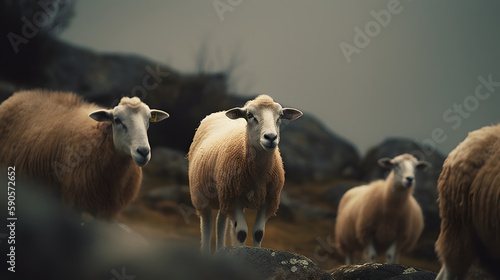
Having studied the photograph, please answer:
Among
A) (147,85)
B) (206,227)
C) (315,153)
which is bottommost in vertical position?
(315,153)

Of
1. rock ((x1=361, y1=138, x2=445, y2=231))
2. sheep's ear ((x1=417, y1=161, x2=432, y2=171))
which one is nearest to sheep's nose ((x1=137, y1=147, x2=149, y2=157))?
sheep's ear ((x1=417, y1=161, x2=432, y2=171))

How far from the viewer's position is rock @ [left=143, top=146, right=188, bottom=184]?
10922 mm

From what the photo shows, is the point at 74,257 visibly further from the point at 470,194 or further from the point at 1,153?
the point at 1,153

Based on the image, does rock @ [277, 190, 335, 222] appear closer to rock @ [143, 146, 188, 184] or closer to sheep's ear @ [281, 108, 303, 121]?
rock @ [143, 146, 188, 184]

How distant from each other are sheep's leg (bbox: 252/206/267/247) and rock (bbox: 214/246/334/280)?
60 centimetres

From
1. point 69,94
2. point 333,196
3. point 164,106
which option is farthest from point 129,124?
point 333,196

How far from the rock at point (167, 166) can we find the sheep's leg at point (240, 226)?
669cm

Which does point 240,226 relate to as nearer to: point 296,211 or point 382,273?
point 382,273

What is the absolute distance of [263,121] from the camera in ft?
13.7

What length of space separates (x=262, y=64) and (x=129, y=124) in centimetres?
649

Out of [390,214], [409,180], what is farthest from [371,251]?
[409,180]

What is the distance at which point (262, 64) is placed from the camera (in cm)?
1069

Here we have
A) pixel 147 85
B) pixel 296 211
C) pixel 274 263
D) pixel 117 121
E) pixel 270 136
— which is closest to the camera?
pixel 274 263

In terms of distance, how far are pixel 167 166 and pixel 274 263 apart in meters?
7.66
